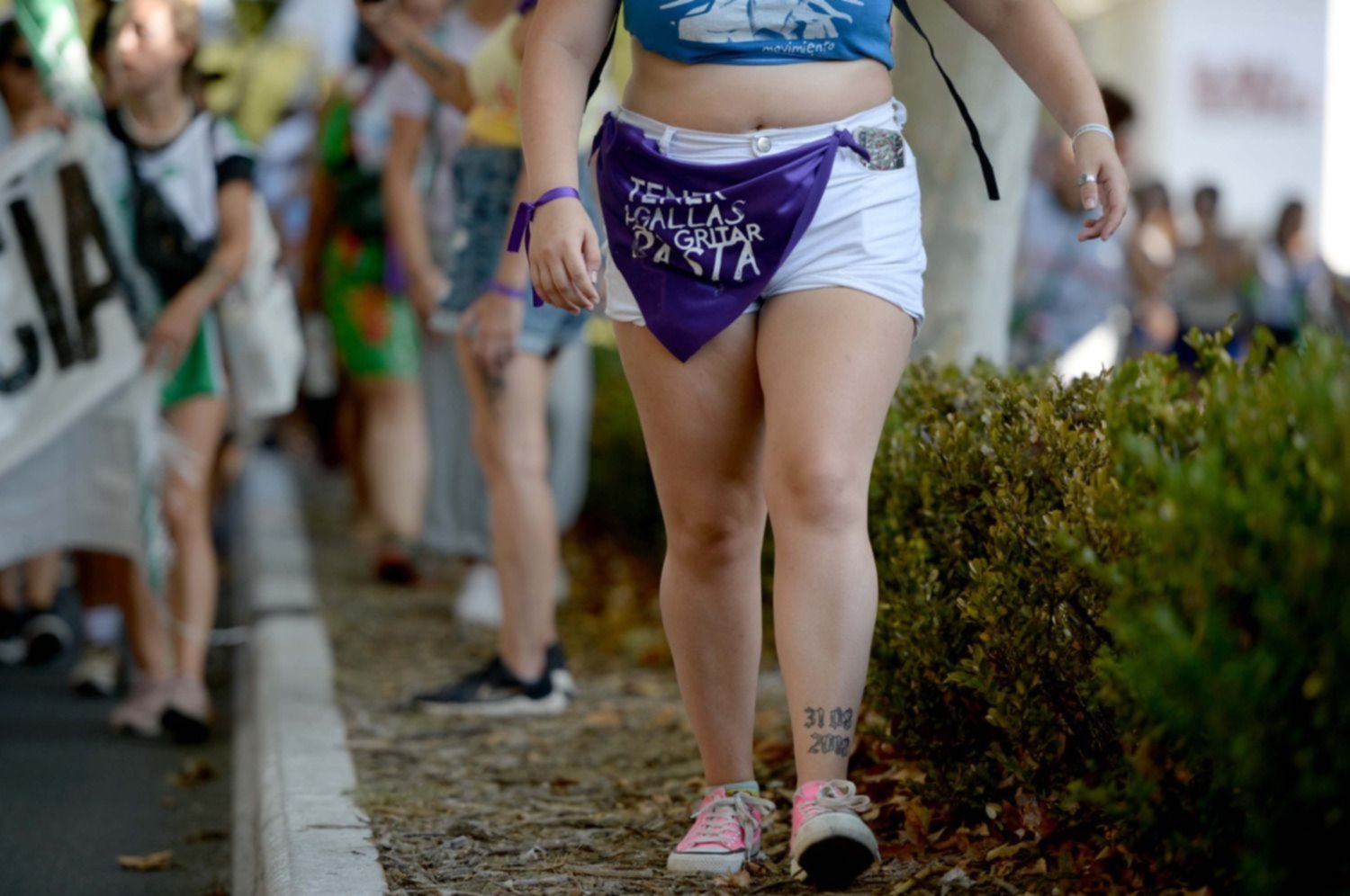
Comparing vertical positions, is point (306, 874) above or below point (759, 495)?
below

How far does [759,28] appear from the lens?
3.18 m

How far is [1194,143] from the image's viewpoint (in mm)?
21828

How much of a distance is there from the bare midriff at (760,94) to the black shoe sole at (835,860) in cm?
123

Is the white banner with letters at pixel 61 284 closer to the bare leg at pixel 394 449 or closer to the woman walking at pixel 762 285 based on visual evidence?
the woman walking at pixel 762 285

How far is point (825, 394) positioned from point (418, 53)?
2708 millimetres

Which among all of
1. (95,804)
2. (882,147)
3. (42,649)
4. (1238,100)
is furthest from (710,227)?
(1238,100)

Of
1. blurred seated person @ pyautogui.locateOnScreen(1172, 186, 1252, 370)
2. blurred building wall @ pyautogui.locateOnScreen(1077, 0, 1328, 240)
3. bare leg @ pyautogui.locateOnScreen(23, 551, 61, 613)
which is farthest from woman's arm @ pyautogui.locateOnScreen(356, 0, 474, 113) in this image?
blurred building wall @ pyautogui.locateOnScreen(1077, 0, 1328, 240)

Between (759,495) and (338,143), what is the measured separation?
5.59m

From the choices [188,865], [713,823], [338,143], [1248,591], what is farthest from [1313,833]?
[338,143]

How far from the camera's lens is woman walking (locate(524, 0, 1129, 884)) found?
305 cm

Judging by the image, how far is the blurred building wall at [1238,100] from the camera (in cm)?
2130

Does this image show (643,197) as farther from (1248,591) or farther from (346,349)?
(346,349)

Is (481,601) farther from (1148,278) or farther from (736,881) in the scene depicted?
(1148,278)

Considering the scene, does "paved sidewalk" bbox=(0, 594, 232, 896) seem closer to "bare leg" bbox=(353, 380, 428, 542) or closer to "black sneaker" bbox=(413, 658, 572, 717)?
"black sneaker" bbox=(413, 658, 572, 717)
